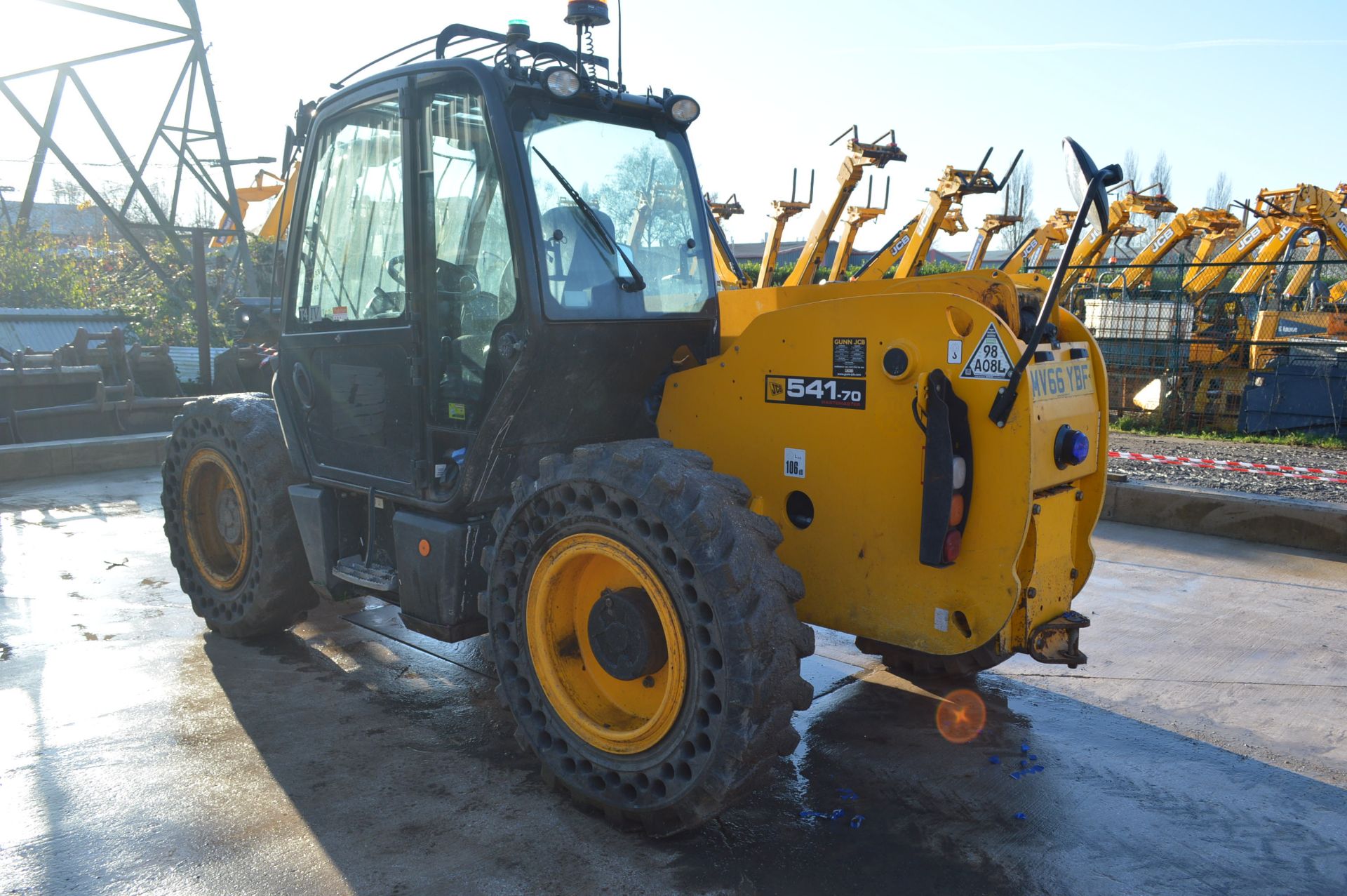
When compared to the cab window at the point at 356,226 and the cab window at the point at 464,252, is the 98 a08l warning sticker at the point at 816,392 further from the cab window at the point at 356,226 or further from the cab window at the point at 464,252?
the cab window at the point at 356,226

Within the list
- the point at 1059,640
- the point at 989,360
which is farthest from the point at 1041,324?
the point at 1059,640

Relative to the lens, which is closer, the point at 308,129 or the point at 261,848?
the point at 261,848

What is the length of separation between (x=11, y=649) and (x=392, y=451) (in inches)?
92.1

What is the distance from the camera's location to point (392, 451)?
4.21 metres

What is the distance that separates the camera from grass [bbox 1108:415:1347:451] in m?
12.8

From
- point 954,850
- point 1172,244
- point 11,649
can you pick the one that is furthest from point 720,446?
point 1172,244

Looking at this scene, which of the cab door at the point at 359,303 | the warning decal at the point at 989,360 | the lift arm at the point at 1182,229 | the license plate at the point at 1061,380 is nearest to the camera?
the warning decal at the point at 989,360

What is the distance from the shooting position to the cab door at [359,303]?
4039 mm

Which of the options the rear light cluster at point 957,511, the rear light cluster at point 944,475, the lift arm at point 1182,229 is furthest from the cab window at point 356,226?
the lift arm at point 1182,229

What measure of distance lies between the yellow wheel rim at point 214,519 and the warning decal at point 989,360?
3.61 metres

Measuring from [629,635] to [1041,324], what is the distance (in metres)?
1.62

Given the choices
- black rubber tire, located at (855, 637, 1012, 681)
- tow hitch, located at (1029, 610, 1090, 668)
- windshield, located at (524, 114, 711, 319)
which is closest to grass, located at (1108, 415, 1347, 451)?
black rubber tire, located at (855, 637, 1012, 681)

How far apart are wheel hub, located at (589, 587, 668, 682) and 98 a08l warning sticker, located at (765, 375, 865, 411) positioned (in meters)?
0.91

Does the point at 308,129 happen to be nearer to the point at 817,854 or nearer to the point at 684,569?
the point at 684,569
